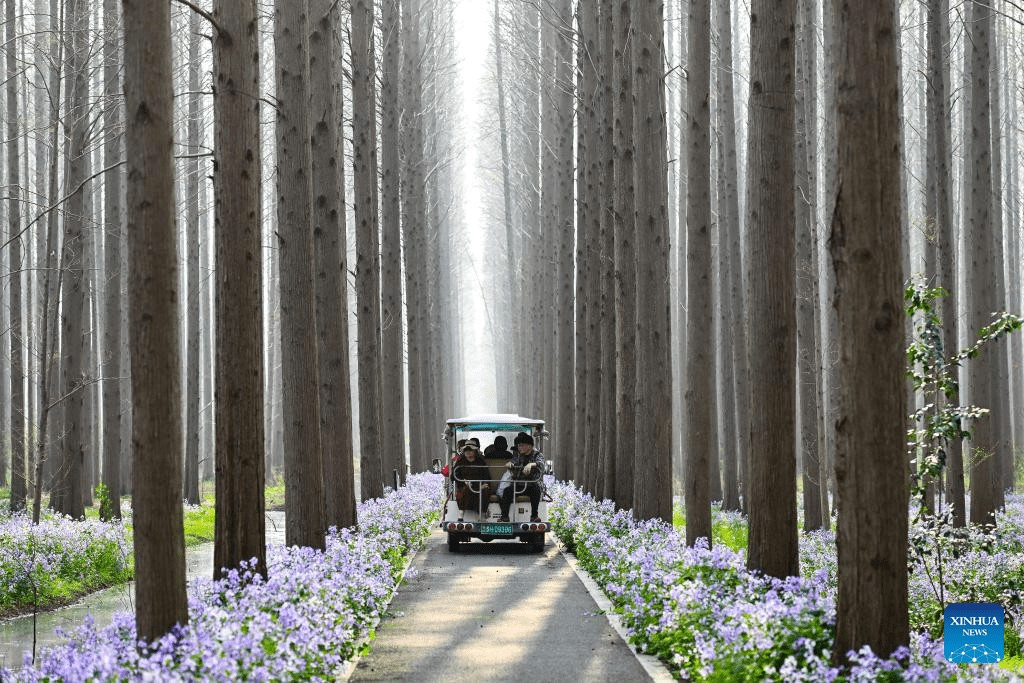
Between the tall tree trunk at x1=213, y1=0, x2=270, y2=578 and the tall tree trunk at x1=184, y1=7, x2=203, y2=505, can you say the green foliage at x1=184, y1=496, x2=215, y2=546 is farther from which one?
the tall tree trunk at x1=213, y1=0, x2=270, y2=578

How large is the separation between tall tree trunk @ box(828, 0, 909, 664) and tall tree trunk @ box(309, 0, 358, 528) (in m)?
8.54

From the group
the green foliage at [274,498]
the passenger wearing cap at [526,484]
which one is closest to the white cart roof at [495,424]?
the passenger wearing cap at [526,484]

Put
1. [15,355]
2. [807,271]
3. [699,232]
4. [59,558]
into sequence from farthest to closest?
1. [15,355]
2. [807,271]
3. [59,558]
4. [699,232]

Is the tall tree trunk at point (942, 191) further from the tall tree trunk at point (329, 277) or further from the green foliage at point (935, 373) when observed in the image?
the tall tree trunk at point (329, 277)

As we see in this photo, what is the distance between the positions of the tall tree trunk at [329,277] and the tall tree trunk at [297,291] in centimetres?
158

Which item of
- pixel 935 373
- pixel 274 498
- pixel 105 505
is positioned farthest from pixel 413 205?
pixel 935 373

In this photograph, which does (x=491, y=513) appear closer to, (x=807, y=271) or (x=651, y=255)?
(x=651, y=255)

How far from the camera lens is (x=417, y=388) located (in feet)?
101

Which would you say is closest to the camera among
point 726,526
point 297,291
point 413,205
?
point 297,291

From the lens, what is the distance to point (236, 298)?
8906mm

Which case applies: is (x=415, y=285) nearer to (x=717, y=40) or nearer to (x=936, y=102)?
(x=717, y=40)

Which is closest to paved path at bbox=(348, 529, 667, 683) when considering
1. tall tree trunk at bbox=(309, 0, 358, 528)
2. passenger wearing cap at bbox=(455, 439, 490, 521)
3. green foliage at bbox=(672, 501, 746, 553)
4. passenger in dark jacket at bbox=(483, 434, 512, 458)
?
tall tree trunk at bbox=(309, 0, 358, 528)

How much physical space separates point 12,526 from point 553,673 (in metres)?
11.0

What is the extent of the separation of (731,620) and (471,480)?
10.5 m
